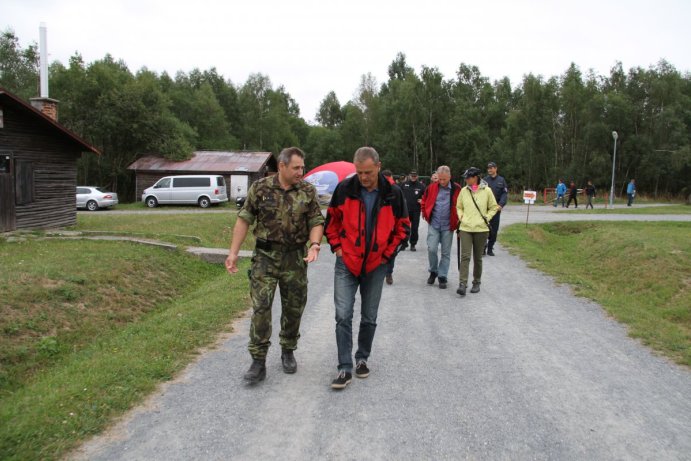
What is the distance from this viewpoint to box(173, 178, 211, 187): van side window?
97.3ft

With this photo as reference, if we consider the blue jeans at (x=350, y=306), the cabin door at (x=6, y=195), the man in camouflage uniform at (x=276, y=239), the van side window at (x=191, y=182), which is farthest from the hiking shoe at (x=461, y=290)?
the van side window at (x=191, y=182)

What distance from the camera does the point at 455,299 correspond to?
7.50 m

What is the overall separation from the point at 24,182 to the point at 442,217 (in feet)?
39.4

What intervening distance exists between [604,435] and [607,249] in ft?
37.6

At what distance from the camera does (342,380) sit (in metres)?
4.14

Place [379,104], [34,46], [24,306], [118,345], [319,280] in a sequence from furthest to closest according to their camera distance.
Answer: [379,104]
[34,46]
[319,280]
[24,306]
[118,345]

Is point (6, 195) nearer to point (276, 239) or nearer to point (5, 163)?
point (5, 163)

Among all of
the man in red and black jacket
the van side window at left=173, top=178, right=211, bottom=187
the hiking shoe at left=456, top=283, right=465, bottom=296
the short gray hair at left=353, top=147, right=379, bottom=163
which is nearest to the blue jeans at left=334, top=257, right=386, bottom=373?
the man in red and black jacket

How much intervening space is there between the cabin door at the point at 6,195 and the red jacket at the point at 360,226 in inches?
495

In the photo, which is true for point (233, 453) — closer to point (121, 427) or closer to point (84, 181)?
point (121, 427)

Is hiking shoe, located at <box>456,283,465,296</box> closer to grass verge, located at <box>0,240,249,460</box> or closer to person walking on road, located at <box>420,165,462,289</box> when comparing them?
person walking on road, located at <box>420,165,462,289</box>

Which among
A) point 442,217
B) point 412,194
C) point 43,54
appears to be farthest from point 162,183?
point 442,217

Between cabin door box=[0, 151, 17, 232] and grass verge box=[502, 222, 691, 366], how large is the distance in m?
13.0

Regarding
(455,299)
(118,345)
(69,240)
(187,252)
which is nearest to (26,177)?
(69,240)
